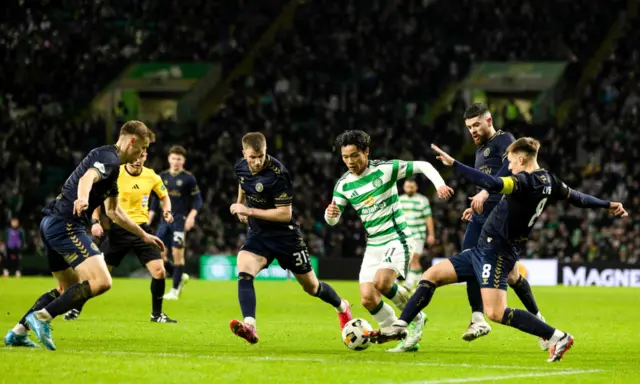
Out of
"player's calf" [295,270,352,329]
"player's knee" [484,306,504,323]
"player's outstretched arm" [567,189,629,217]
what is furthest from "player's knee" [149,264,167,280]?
"player's outstretched arm" [567,189,629,217]

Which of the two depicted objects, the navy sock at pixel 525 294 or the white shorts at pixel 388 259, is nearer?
the white shorts at pixel 388 259

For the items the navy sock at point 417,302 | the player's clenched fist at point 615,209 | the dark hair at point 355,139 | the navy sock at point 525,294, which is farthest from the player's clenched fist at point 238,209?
the player's clenched fist at point 615,209

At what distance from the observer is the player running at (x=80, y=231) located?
33.8 ft

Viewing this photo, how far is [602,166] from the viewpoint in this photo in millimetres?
30703

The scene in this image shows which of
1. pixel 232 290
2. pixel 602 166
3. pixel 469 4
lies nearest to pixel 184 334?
pixel 232 290

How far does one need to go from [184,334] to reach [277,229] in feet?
5.89

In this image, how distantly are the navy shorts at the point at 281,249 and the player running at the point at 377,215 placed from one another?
0.90 meters

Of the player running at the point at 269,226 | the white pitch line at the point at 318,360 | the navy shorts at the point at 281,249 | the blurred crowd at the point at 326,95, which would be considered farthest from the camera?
the blurred crowd at the point at 326,95

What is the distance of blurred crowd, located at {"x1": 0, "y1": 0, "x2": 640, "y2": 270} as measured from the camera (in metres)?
30.5

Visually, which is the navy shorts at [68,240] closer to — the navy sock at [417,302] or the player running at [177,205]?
the navy sock at [417,302]

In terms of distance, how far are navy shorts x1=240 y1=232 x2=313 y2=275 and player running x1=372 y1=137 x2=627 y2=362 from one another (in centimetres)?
154

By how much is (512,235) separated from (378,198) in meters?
1.45

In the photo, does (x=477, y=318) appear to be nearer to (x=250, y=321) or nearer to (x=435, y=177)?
(x=435, y=177)

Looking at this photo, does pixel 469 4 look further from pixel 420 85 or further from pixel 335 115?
pixel 335 115
